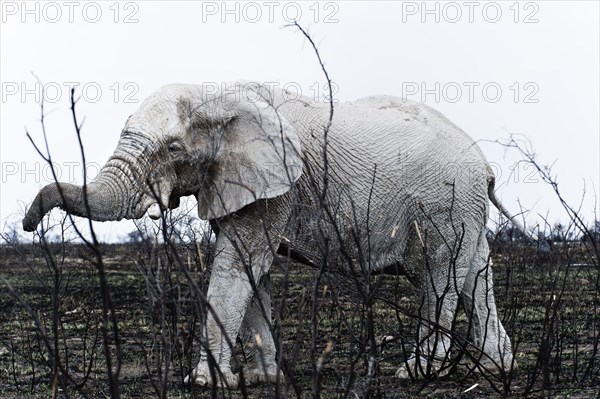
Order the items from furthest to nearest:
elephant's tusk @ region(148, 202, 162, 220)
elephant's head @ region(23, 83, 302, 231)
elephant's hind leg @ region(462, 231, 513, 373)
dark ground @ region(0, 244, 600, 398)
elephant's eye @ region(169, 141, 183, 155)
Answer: elephant's hind leg @ region(462, 231, 513, 373)
elephant's eye @ region(169, 141, 183, 155)
elephant's head @ region(23, 83, 302, 231)
elephant's tusk @ region(148, 202, 162, 220)
dark ground @ region(0, 244, 600, 398)

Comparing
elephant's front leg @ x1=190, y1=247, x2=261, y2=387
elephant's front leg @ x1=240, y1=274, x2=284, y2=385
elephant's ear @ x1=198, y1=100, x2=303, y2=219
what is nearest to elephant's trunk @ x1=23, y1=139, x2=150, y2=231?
elephant's ear @ x1=198, y1=100, x2=303, y2=219

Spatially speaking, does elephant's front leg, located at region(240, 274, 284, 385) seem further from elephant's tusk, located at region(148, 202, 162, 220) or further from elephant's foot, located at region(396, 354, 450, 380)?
elephant's tusk, located at region(148, 202, 162, 220)

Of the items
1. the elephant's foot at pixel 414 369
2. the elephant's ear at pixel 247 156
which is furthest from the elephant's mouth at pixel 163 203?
the elephant's foot at pixel 414 369

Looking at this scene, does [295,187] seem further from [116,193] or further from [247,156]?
[116,193]

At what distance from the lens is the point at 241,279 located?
7.21 m

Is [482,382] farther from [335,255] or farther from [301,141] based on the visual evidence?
[301,141]

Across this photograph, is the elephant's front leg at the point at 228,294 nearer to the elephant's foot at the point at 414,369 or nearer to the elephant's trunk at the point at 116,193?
the elephant's trunk at the point at 116,193

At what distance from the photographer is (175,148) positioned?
7.14m

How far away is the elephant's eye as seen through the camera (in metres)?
7.12

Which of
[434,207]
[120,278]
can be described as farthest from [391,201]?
[120,278]

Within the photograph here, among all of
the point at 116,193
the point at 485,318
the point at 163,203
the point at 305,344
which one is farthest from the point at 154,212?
the point at 305,344

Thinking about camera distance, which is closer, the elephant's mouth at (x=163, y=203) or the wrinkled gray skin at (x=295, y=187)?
the elephant's mouth at (x=163, y=203)

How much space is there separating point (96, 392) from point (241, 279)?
39.2 inches

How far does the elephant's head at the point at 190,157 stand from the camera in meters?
6.98
